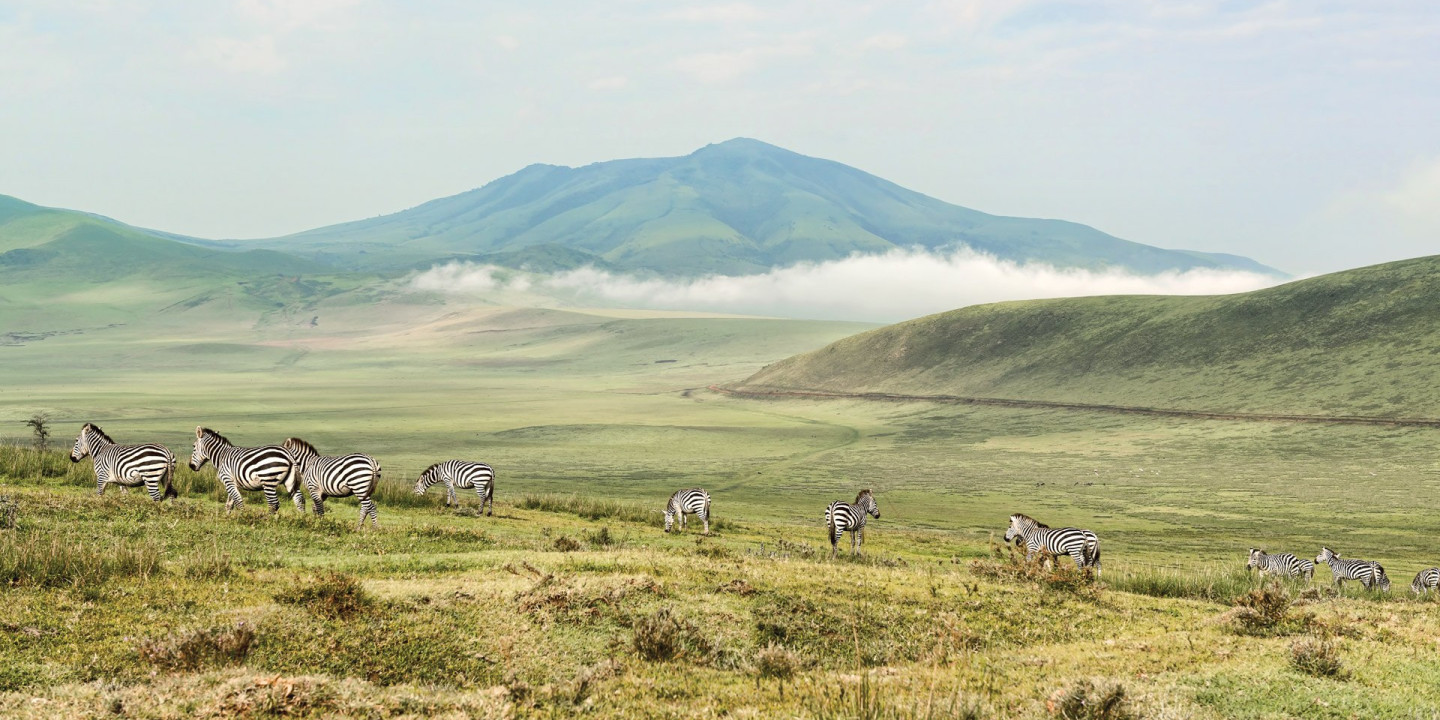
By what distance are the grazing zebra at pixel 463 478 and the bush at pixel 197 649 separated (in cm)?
1648

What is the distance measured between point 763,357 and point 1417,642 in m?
172

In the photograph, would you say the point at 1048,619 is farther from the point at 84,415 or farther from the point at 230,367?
the point at 230,367

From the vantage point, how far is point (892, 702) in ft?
28.3

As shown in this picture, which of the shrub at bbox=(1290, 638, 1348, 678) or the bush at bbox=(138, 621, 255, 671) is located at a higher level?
the bush at bbox=(138, 621, 255, 671)

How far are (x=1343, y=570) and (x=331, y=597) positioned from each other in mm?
25733

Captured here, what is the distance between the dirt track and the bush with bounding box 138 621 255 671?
273ft

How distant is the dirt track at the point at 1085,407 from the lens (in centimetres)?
7694

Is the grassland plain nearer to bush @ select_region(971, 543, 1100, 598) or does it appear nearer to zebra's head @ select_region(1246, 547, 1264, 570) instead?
bush @ select_region(971, 543, 1100, 598)

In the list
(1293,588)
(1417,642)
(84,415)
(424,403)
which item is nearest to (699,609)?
(1417,642)

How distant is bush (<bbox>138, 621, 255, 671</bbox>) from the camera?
9.72 m

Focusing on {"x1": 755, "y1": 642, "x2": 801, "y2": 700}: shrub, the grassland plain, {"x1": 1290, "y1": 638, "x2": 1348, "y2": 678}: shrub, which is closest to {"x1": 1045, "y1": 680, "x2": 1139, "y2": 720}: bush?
the grassland plain

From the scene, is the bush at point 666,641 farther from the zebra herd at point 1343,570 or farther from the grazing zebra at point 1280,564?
the grazing zebra at point 1280,564

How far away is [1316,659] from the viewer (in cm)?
1129

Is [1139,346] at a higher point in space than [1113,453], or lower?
higher
